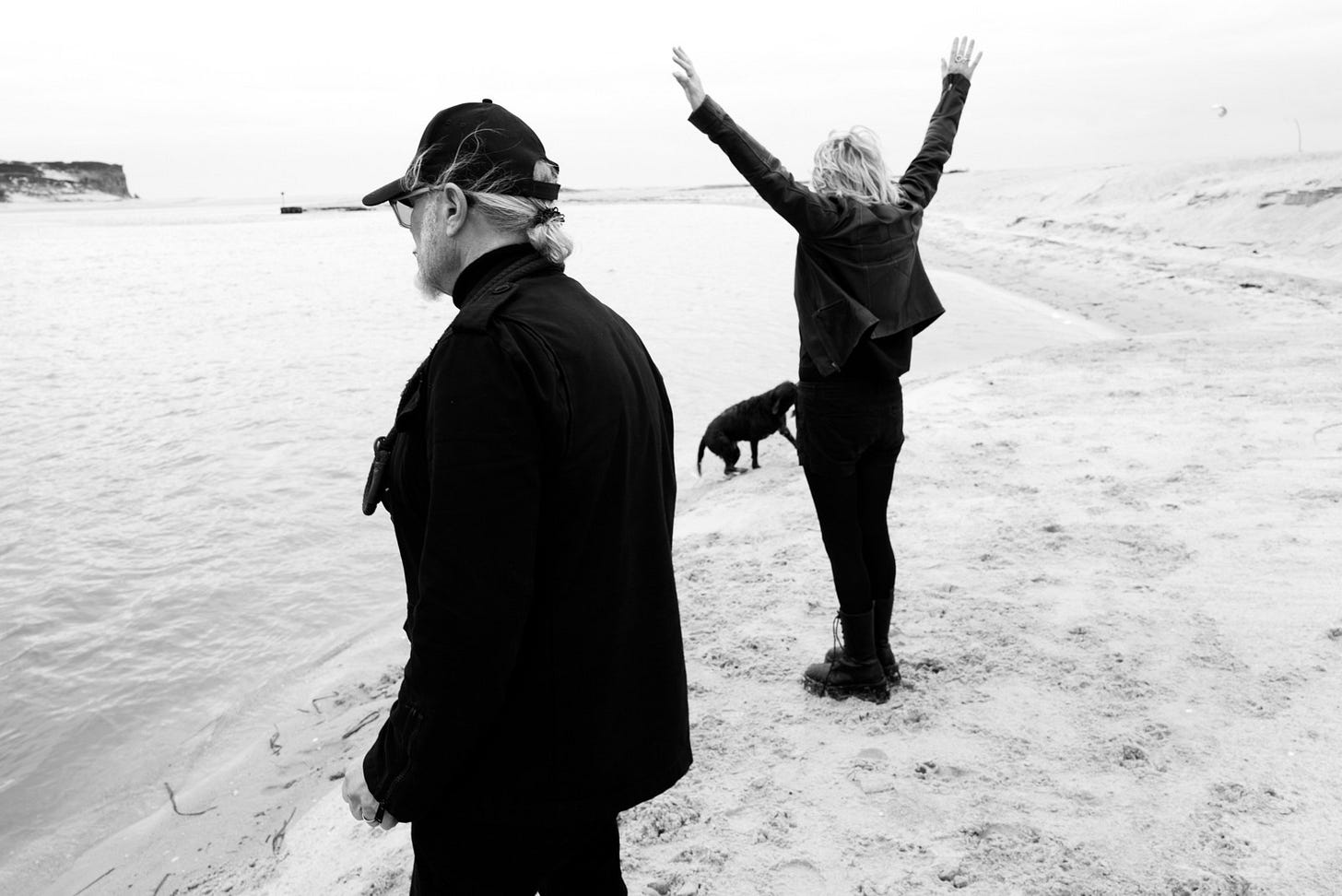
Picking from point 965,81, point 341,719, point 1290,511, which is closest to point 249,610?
point 341,719

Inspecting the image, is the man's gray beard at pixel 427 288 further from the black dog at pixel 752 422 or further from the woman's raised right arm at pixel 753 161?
the black dog at pixel 752 422

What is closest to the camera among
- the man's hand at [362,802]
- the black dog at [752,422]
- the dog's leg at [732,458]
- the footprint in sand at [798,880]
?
the man's hand at [362,802]

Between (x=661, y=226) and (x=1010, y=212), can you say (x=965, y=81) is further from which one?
A: (x=661, y=226)

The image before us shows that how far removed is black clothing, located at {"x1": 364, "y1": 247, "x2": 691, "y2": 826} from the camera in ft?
5.12

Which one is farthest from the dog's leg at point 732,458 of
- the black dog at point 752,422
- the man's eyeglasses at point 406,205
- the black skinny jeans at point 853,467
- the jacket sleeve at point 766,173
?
the man's eyeglasses at point 406,205

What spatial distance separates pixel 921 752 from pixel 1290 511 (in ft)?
10.7

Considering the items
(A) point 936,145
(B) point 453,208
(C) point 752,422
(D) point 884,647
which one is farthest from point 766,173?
(C) point 752,422

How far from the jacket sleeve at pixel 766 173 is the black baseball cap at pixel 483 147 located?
1.56 meters

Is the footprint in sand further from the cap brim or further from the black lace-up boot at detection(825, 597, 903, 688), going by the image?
the cap brim

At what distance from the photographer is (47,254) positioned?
37062 millimetres

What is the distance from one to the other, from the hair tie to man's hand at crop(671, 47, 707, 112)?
158 cm

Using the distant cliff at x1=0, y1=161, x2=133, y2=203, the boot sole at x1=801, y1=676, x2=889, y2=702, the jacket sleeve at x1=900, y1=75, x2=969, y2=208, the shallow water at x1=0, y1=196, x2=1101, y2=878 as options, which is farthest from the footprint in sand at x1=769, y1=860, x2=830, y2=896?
the distant cliff at x1=0, y1=161, x2=133, y2=203

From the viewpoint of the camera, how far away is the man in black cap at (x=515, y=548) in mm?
1566

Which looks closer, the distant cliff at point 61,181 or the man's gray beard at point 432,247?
the man's gray beard at point 432,247
